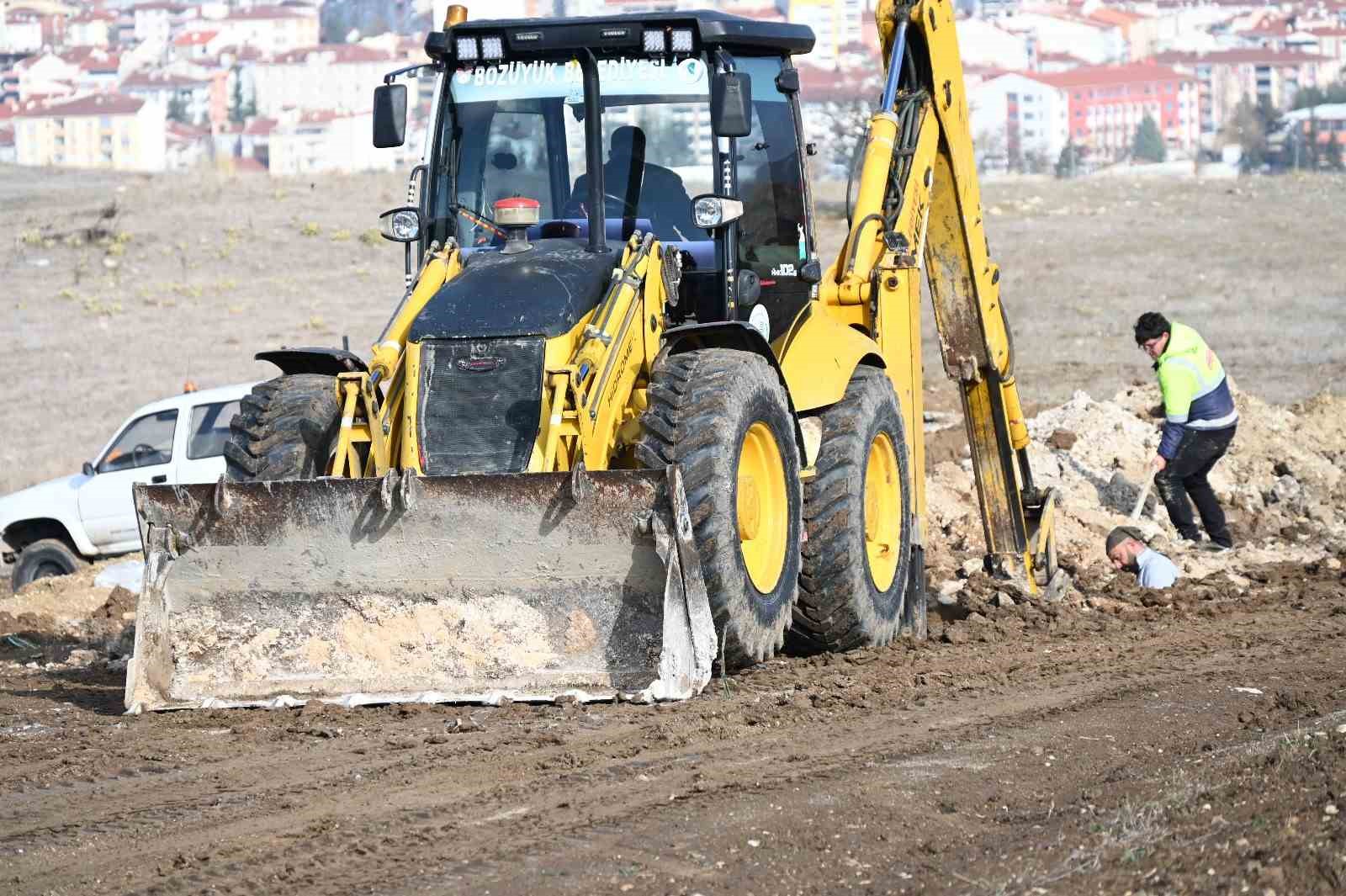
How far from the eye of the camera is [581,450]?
7742 mm

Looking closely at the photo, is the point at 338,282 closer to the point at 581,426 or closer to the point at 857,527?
the point at 857,527

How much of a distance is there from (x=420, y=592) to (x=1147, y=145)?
317 feet

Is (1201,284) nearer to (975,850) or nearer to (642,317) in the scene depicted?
(642,317)

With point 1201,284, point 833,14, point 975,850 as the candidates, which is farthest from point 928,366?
point 833,14

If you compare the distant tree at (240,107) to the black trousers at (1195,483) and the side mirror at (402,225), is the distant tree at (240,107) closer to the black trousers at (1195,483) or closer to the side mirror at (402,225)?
the black trousers at (1195,483)

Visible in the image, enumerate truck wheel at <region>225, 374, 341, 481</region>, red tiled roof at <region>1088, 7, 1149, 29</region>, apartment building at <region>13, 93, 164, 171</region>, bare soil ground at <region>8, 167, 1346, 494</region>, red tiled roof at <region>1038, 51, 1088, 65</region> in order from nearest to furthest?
truck wheel at <region>225, 374, 341, 481</region>
bare soil ground at <region>8, 167, 1346, 494</region>
apartment building at <region>13, 93, 164, 171</region>
red tiled roof at <region>1038, 51, 1088, 65</region>
red tiled roof at <region>1088, 7, 1149, 29</region>

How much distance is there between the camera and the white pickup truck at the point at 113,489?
15.2 metres

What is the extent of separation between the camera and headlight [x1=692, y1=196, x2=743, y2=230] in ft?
27.8

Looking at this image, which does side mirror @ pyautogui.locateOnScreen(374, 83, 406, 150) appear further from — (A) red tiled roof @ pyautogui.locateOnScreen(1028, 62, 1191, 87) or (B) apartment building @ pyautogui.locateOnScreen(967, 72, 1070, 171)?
(A) red tiled roof @ pyautogui.locateOnScreen(1028, 62, 1191, 87)

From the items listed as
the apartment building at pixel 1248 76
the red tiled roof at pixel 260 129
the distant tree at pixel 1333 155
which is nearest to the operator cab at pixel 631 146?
the distant tree at pixel 1333 155

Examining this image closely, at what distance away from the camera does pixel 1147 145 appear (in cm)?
9900

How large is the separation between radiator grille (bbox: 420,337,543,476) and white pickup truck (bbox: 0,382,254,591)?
25.0 feet

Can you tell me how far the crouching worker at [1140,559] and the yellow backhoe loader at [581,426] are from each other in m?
2.46

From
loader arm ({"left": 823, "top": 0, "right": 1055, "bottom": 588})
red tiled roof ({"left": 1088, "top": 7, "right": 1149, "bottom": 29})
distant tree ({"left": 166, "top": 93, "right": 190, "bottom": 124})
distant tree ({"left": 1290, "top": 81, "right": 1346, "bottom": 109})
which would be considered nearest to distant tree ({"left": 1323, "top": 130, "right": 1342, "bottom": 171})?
distant tree ({"left": 1290, "top": 81, "right": 1346, "bottom": 109})
